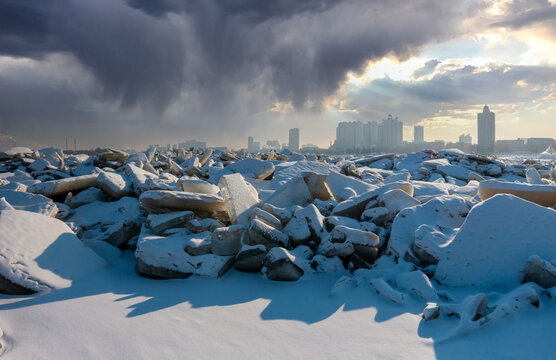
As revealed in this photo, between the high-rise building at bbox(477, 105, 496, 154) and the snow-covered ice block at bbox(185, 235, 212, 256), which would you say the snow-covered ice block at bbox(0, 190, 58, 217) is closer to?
the snow-covered ice block at bbox(185, 235, 212, 256)

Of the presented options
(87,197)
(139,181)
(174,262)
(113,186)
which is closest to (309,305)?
(174,262)

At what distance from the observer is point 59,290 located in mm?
2107

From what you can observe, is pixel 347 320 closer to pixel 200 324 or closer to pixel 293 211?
pixel 200 324

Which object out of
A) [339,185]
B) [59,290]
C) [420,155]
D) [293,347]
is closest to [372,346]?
[293,347]

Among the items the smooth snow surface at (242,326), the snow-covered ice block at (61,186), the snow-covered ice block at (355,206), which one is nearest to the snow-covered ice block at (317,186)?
the snow-covered ice block at (355,206)

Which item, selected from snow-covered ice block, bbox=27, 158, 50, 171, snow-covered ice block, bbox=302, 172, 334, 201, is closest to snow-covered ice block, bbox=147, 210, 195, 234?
snow-covered ice block, bbox=302, 172, 334, 201

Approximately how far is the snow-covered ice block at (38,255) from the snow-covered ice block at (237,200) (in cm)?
113

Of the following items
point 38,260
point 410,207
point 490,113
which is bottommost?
point 38,260

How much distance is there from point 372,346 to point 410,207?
1598 millimetres

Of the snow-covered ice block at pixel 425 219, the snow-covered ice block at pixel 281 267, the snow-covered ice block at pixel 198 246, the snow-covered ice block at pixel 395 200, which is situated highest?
the snow-covered ice block at pixel 395 200

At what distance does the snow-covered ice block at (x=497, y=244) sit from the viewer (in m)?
2.10

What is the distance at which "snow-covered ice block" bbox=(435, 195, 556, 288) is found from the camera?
210 cm

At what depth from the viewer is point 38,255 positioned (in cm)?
228

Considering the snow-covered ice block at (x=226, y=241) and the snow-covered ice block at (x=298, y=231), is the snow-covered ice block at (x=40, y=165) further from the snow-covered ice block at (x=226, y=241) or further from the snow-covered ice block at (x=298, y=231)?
Result: the snow-covered ice block at (x=298, y=231)
